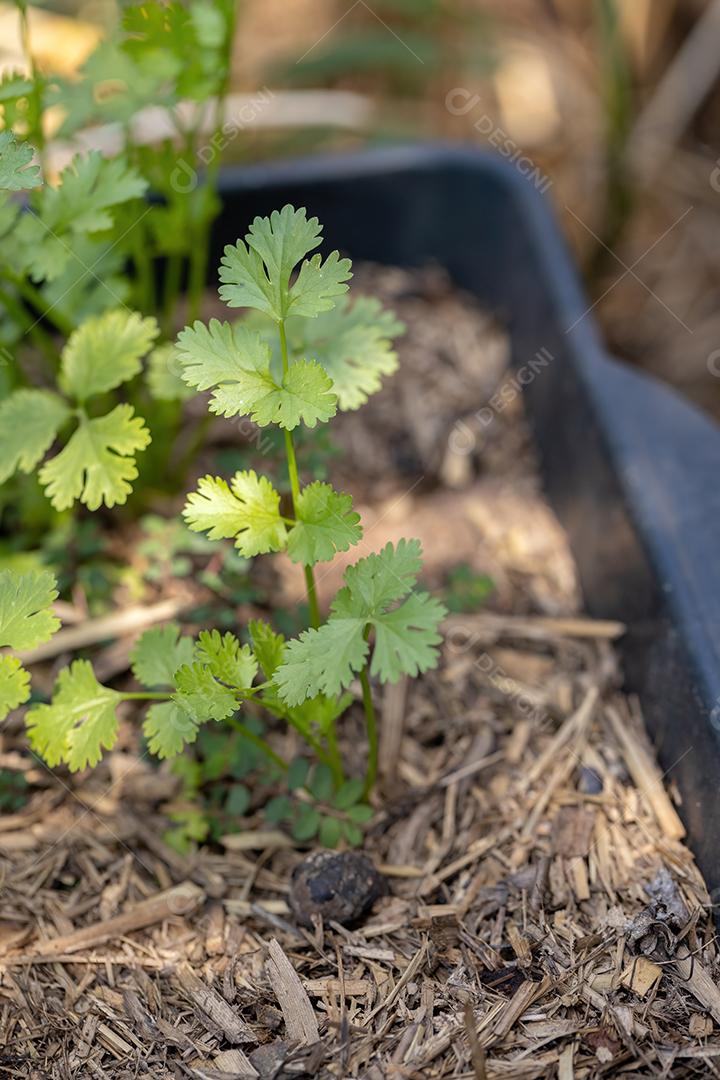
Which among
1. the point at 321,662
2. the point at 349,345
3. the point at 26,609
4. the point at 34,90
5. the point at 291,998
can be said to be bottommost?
the point at 291,998

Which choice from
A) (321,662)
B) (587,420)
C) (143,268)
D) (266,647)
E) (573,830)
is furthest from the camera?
(587,420)

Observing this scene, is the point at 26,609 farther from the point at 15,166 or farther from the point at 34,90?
the point at 34,90

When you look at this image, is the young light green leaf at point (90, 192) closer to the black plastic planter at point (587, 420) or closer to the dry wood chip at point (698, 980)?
the black plastic planter at point (587, 420)

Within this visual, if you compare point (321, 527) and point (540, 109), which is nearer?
point (321, 527)

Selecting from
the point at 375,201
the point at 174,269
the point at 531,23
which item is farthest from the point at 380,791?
the point at 531,23

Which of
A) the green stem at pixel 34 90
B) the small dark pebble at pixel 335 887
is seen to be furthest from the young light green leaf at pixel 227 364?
the small dark pebble at pixel 335 887

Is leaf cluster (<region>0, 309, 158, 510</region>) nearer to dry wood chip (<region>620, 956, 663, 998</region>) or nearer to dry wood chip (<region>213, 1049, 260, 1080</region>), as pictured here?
dry wood chip (<region>213, 1049, 260, 1080</region>)

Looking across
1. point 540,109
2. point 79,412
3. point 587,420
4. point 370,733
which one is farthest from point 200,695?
point 540,109
